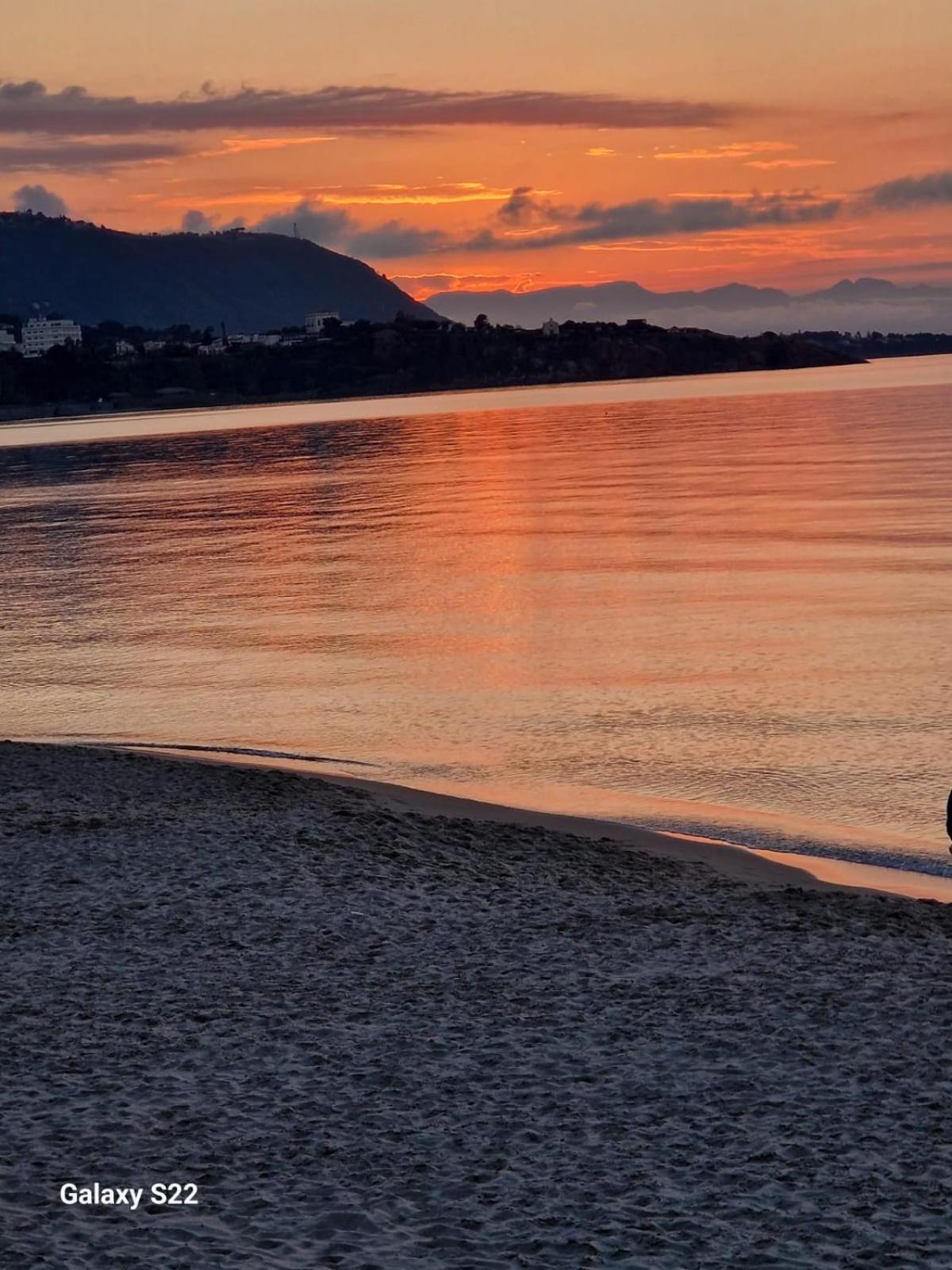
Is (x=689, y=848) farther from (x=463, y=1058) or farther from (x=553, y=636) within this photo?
(x=553, y=636)

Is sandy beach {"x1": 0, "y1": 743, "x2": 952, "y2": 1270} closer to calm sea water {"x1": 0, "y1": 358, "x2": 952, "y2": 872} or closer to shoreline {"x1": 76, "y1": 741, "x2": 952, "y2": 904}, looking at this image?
shoreline {"x1": 76, "y1": 741, "x2": 952, "y2": 904}

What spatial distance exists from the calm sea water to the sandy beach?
3.35 meters

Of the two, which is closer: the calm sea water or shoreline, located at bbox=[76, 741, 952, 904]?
shoreline, located at bbox=[76, 741, 952, 904]

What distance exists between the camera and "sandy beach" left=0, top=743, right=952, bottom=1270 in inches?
261

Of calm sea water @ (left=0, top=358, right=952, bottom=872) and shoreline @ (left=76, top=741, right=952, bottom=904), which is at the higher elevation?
calm sea water @ (left=0, top=358, right=952, bottom=872)

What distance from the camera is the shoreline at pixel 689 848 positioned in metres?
13.0

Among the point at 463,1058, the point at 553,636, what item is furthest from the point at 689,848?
the point at 553,636

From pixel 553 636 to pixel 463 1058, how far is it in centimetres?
1964

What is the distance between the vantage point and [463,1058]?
8547 millimetres

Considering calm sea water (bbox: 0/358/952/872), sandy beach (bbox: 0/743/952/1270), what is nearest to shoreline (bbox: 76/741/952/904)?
sandy beach (bbox: 0/743/952/1270)

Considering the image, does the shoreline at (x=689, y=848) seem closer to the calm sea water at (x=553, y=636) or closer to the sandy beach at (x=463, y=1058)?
the sandy beach at (x=463, y=1058)

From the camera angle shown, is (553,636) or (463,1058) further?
(553,636)

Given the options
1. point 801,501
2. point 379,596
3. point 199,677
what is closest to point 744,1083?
point 199,677

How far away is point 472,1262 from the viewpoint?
6375 mm
